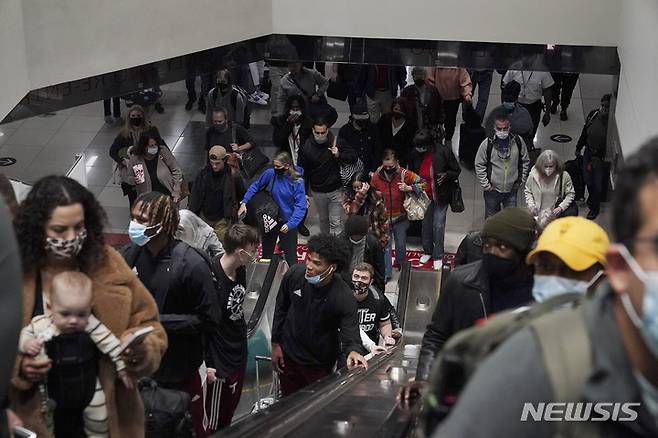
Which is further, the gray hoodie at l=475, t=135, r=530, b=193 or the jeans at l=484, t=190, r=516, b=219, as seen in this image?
the jeans at l=484, t=190, r=516, b=219

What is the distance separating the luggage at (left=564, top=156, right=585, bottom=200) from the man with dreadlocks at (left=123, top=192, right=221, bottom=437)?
335 inches

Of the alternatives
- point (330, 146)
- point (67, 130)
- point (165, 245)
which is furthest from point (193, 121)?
point (165, 245)

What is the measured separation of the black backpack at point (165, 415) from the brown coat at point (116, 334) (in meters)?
0.32

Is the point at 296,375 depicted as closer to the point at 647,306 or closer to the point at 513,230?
the point at 513,230

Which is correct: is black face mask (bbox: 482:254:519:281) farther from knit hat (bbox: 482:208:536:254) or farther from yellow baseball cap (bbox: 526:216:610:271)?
yellow baseball cap (bbox: 526:216:610:271)

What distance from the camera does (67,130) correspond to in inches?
591

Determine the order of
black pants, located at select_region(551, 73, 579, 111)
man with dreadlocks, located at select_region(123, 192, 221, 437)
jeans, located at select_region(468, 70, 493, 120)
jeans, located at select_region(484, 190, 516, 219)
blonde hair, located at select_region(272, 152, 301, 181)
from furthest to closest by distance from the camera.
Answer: black pants, located at select_region(551, 73, 579, 111)
jeans, located at select_region(468, 70, 493, 120)
jeans, located at select_region(484, 190, 516, 219)
blonde hair, located at select_region(272, 152, 301, 181)
man with dreadlocks, located at select_region(123, 192, 221, 437)

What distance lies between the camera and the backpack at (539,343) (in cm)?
199

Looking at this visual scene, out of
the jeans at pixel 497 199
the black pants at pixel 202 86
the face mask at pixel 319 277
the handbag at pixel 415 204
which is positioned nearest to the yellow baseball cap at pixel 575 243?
the face mask at pixel 319 277

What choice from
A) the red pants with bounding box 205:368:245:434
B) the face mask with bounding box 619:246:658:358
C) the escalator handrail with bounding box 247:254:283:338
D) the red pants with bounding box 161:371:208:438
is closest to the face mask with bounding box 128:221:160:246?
the red pants with bounding box 161:371:208:438

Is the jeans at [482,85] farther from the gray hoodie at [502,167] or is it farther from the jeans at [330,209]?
the jeans at [330,209]

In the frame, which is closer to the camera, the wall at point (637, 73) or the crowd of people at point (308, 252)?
the crowd of people at point (308, 252)

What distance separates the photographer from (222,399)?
6.86 meters

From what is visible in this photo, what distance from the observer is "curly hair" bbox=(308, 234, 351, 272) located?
7.04 m
